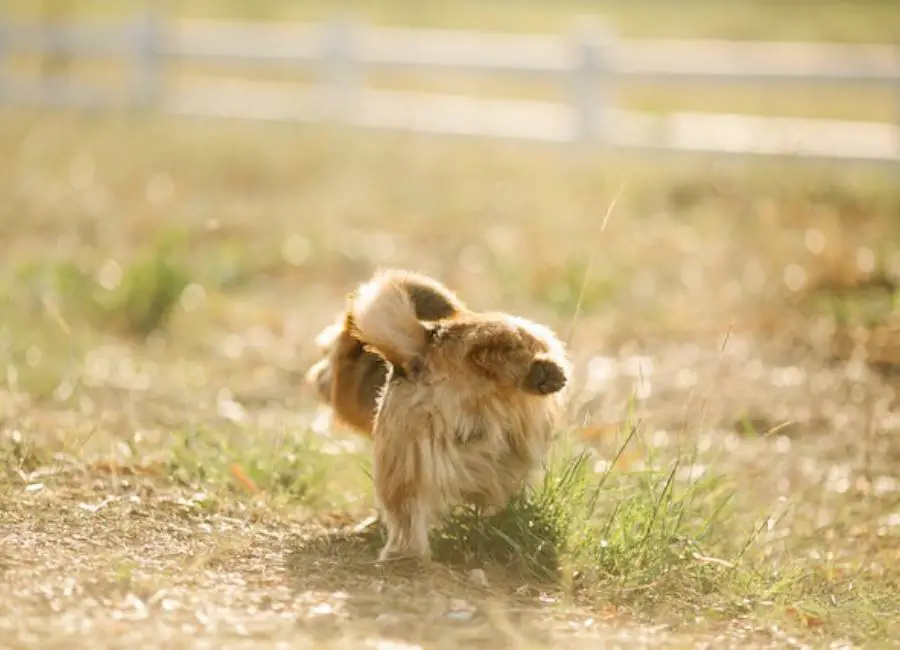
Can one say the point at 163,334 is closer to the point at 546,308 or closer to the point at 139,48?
the point at 546,308

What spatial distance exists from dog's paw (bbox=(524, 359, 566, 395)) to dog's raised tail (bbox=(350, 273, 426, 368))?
381mm

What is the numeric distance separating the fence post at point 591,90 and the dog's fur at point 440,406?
29.5 feet

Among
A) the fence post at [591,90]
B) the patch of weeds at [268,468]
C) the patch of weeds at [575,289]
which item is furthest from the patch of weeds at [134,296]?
the fence post at [591,90]

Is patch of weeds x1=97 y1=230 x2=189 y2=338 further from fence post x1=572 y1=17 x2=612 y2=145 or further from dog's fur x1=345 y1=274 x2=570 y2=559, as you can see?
fence post x1=572 y1=17 x2=612 y2=145

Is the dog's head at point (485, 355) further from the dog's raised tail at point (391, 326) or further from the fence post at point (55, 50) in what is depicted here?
the fence post at point (55, 50)

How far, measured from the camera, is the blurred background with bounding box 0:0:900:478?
7410mm

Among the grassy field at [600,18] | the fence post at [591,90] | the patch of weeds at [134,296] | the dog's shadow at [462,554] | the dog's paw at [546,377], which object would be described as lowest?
the dog's shadow at [462,554]

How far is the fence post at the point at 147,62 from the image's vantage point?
16328 mm

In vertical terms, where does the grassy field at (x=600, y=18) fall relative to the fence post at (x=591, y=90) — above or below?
above

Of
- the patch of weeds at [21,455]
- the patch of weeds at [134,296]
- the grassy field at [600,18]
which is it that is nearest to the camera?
the patch of weeds at [21,455]

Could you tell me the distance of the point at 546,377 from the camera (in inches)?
167

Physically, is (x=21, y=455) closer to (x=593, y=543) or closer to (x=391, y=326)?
(x=391, y=326)

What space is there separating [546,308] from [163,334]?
2109 mm

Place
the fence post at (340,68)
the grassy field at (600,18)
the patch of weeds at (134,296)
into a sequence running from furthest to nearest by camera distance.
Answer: the grassy field at (600,18) < the fence post at (340,68) < the patch of weeds at (134,296)
